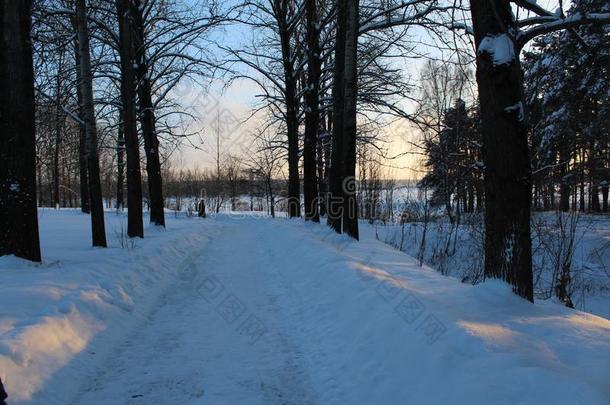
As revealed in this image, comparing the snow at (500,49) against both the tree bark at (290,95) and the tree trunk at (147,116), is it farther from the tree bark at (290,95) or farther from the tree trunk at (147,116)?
the tree bark at (290,95)

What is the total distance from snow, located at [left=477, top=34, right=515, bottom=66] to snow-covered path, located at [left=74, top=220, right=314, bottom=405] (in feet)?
12.6

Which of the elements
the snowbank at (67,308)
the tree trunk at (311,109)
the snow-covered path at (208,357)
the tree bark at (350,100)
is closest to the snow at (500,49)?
the snow-covered path at (208,357)

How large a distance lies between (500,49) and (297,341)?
12.9 feet

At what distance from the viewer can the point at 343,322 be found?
559cm

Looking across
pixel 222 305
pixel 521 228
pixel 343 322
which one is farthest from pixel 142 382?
pixel 521 228

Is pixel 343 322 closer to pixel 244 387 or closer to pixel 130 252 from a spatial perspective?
pixel 244 387

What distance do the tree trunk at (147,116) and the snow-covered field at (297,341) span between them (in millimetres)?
9564

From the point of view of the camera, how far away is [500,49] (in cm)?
506

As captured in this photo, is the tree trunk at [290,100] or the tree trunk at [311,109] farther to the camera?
the tree trunk at [290,100]

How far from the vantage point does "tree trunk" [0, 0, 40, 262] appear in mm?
8031

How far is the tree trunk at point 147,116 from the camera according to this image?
16.0m

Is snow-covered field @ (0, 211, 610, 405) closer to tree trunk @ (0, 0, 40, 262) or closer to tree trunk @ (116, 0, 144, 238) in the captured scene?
tree trunk @ (0, 0, 40, 262)

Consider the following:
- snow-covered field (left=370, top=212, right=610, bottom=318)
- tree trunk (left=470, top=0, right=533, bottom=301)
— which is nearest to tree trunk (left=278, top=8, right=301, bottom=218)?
snow-covered field (left=370, top=212, right=610, bottom=318)

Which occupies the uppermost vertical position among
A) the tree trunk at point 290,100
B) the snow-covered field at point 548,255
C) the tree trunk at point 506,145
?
the tree trunk at point 290,100
